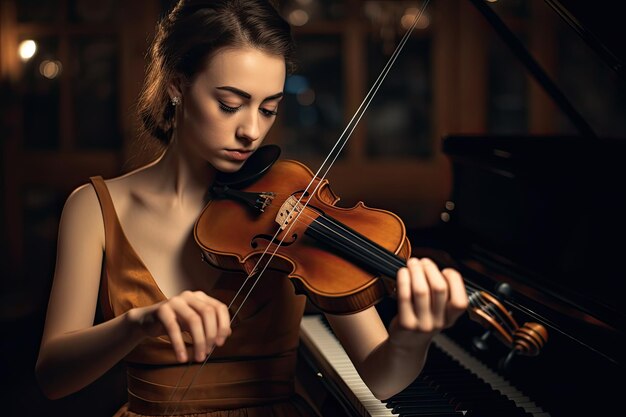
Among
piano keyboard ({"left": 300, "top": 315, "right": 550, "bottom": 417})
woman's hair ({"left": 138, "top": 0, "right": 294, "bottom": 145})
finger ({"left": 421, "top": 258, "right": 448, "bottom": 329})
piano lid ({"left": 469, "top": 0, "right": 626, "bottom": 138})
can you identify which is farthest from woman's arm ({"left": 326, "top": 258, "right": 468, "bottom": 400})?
piano lid ({"left": 469, "top": 0, "right": 626, "bottom": 138})

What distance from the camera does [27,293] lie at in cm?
443

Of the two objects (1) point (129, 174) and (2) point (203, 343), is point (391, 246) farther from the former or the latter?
(1) point (129, 174)

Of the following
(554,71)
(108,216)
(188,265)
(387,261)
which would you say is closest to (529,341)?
(387,261)

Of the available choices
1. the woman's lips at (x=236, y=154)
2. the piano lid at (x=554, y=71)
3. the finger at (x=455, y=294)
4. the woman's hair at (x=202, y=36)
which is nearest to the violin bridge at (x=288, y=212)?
the woman's lips at (x=236, y=154)

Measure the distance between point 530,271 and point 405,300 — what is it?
76 centimetres

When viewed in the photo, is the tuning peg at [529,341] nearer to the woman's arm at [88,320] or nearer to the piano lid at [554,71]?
the woman's arm at [88,320]

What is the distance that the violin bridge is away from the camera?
52.2 inches

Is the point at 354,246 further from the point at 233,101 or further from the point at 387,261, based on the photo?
the point at 233,101

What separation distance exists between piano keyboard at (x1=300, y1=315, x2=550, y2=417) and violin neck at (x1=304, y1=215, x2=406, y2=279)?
1.11 ft

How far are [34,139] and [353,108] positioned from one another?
6.52 ft

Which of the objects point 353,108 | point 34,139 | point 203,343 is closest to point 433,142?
point 353,108

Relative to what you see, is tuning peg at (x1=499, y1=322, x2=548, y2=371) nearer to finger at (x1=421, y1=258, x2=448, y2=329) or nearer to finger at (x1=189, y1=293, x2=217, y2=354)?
finger at (x1=421, y1=258, x2=448, y2=329)

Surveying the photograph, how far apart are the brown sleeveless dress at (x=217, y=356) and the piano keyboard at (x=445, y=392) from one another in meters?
0.12

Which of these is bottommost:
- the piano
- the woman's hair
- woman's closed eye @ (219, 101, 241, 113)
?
the piano
